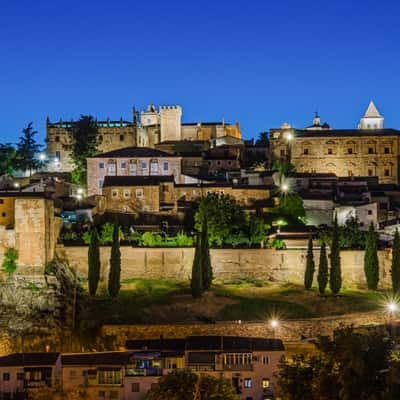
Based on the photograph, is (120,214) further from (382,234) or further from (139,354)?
(139,354)

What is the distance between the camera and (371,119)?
85.9 metres

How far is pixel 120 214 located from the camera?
56.7m

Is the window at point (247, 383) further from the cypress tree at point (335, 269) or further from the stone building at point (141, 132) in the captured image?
the stone building at point (141, 132)

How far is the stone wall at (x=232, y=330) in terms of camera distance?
42.0 metres

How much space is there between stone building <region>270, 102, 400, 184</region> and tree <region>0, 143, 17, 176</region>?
22.3 metres

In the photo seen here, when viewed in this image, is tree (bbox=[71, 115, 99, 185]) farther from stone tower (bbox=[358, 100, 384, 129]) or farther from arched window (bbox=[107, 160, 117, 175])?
stone tower (bbox=[358, 100, 384, 129])

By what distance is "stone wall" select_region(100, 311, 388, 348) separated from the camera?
42.0m

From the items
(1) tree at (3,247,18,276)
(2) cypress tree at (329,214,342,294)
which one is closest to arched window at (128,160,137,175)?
(1) tree at (3,247,18,276)

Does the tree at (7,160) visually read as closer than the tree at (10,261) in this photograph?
No

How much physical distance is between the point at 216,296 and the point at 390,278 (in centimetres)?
1035

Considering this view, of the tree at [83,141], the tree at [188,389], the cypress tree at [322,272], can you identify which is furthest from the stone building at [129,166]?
the tree at [188,389]

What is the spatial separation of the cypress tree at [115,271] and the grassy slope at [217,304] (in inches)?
18.3

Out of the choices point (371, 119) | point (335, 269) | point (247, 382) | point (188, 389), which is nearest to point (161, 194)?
point (335, 269)

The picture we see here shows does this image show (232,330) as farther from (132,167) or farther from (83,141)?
(83,141)
